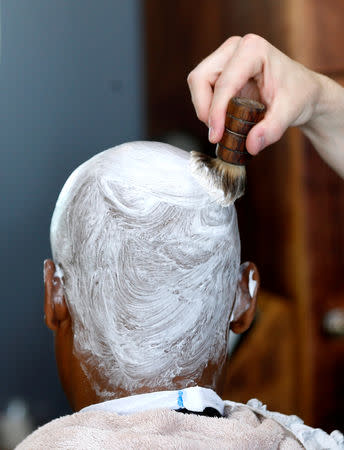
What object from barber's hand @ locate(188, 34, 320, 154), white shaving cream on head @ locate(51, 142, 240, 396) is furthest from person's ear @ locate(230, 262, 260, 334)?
barber's hand @ locate(188, 34, 320, 154)

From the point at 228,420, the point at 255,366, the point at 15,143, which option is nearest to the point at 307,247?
the point at 255,366

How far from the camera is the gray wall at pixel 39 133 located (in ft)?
9.61

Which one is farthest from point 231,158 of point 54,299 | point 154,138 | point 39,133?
point 154,138

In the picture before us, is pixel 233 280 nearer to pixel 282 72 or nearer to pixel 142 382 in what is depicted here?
pixel 142 382

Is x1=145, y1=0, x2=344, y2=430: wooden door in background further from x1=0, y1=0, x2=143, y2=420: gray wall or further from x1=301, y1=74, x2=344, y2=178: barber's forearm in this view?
x1=0, y1=0, x2=143, y2=420: gray wall

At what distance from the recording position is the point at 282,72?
3.82 ft

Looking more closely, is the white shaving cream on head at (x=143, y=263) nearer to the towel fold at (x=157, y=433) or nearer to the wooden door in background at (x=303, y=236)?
the towel fold at (x=157, y=433)

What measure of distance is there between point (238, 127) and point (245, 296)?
1.28 feet

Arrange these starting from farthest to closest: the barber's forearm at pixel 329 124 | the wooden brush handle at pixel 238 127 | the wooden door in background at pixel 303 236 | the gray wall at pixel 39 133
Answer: the gray wall at pixel 39 133, the wooden door in background at pixel 303 236, the barber's forearm at pixel 329 124, the wooden brush handle at pixel 238 127

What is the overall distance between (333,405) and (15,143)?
6.22ft

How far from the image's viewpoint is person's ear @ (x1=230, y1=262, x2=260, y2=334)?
1229mm

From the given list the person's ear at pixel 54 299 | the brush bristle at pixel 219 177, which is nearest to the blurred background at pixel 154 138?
the brush bristle at pixel 219 177

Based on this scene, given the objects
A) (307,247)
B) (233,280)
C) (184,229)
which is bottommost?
(307,247)

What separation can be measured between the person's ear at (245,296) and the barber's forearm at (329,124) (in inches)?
15.6
